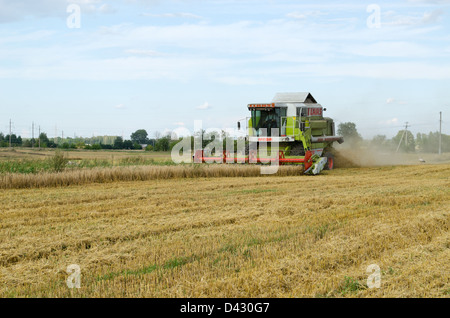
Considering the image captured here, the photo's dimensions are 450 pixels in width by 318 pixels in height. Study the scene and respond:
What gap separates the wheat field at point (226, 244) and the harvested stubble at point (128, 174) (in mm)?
2088

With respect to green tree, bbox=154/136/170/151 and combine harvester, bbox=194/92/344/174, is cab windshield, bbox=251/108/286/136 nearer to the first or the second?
combine harvester, bbox=194/92/344/174

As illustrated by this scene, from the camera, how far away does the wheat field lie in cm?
433

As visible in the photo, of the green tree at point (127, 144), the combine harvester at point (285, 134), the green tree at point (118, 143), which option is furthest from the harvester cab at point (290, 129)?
the green tree at point (127, 144)

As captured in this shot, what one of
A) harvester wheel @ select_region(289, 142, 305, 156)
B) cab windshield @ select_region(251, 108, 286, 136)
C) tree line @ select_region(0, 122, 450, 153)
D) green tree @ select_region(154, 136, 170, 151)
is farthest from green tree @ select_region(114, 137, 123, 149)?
harvester wheel @ select_region(289, 142, 305, 156)

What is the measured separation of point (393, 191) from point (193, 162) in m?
8.65

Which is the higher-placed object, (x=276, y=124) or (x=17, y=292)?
(x=276, y=124)

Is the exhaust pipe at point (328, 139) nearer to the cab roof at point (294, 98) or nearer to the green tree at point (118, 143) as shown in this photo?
the cab roof at point (294, 98)

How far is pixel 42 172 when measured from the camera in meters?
13.5

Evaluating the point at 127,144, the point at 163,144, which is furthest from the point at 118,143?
the point at 163,144

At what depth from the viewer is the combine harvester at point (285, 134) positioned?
17.5 metres
